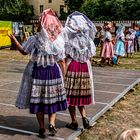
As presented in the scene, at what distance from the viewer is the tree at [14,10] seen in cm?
6169

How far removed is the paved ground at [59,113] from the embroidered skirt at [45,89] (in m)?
0.50

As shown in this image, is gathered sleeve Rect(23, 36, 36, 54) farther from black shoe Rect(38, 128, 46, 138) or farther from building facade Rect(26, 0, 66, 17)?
building facade Rect(26, 0, 66, 17)

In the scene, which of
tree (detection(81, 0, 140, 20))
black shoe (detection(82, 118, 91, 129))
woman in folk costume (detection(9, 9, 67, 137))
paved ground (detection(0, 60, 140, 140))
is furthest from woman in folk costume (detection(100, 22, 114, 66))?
tree (detection(81, 0, 140, 20))

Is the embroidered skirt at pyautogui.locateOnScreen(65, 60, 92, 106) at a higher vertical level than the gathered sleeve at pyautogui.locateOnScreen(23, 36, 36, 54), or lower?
lower

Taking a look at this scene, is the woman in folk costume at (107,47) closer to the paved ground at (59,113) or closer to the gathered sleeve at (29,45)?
the paved ground at (59,113)

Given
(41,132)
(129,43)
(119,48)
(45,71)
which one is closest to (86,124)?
(41,132)

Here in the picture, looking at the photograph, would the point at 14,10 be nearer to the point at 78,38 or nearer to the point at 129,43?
the point at 129,43

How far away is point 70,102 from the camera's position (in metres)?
5.96

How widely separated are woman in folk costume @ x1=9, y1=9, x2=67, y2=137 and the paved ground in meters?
0.43

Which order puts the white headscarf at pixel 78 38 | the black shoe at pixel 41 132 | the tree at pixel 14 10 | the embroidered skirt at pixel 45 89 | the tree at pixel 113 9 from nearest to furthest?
the embroidered skirt at pixel 45 89, the black shoe at pixel 41 132, the white headscarf at pixel 78 38, the tree at pixel 113 9, the tree at pixel 14 10

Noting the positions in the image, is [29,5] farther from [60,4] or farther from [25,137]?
[25,137]

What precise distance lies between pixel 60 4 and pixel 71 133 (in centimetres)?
7546

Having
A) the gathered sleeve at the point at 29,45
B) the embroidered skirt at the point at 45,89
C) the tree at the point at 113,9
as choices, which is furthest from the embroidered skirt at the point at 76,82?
the tree at the point at 113,9

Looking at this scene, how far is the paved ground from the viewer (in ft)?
19.3
